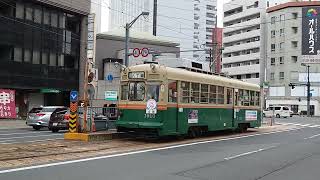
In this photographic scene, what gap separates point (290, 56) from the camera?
97312mm

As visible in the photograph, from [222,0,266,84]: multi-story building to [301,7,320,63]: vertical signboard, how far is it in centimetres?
1186

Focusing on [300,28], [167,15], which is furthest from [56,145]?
[300,28]

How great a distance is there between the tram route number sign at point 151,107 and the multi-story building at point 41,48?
84.5ft

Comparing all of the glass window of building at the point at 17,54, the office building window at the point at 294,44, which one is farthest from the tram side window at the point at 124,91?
the office building window at the point at 294,44

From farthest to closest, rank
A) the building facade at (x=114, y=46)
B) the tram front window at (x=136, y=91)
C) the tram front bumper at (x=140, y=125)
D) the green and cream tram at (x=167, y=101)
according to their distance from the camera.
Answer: the building facade at (x=114, y=46)
the tram front window at (x=136, y=91)
the green and cream tram at (x=167, y=101)
the tram front bumper at (x=140, y=125)

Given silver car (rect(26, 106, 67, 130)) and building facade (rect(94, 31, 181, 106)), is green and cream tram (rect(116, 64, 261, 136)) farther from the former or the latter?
building facade (rect(94, 31, 181, 106))

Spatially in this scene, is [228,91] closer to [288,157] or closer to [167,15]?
[288,157]

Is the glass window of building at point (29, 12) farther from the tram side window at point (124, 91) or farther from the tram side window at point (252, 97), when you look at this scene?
the tram side window at point (124, 91)

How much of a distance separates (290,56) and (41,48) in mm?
64177

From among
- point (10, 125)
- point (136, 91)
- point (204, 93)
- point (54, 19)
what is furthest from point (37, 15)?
point (136, 91)

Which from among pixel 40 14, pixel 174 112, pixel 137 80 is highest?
pixel 40 14

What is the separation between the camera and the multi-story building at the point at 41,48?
4247cm

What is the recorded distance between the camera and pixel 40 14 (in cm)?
4556

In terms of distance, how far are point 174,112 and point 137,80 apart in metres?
2.02
